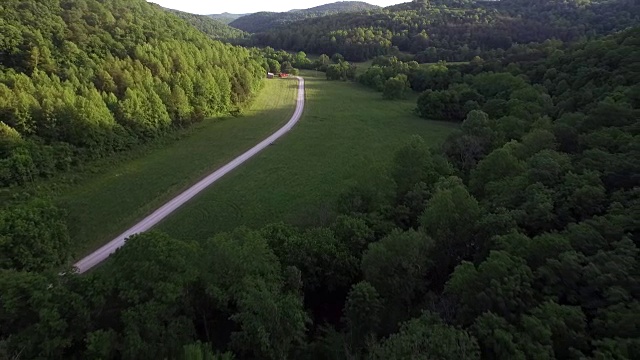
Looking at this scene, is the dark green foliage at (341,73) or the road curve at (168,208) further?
the dark green foliage at (341,73)

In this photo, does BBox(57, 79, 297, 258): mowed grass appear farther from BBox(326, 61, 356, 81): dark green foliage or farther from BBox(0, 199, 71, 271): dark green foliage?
BBox(326, 61, 356, 81): dark green foliage

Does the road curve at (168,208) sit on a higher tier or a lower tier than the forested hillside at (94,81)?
lower

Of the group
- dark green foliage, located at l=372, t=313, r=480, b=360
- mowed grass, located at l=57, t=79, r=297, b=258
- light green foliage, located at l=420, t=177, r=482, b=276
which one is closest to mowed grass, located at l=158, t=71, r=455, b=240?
mowed grass, located at l=57, t=79, r=297, b=258

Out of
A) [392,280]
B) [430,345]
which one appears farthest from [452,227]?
[430,345]

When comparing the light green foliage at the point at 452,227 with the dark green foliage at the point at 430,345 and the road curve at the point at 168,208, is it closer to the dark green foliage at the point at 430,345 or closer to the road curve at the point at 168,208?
the dark green foliage at the point at 430,345

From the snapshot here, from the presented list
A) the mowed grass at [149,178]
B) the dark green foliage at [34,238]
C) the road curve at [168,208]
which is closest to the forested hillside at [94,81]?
the mowed grass at [149,178]

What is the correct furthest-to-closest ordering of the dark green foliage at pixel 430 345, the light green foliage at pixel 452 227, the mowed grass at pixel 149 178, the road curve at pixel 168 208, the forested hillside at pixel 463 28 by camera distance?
the forested hillside at pixel 463 28 → the mowed grass at pixel 149 178 → the road curve at pixel 168 208 → the light green foliage at pixel 452 227 → the dark green foliage at pixel 430 345

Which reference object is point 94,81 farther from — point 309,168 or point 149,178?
point 309,168
